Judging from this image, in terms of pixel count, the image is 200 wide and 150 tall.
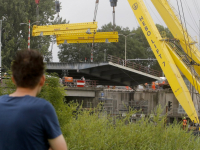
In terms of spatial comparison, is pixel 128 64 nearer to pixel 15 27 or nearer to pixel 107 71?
pixel 107 71

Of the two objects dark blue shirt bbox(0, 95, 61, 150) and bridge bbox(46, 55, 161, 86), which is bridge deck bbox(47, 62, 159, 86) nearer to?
bridge bbox(46, 55, 161, 86)

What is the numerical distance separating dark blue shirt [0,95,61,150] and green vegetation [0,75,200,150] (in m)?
5.08

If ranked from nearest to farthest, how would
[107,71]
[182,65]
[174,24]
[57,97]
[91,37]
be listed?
[57,97], [182,65], [174,24], [91,37], [107,71]

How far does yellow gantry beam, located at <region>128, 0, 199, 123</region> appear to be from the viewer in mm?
20516

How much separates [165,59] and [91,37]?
30.4ft

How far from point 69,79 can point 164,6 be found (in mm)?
10530

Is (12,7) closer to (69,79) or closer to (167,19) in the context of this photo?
(69,79)

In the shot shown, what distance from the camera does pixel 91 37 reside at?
97.2 ft

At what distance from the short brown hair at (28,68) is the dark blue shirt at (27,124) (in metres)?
0.10

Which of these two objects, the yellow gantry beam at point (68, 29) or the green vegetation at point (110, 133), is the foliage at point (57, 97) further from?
the yellow gantry beam at point (68, 29)

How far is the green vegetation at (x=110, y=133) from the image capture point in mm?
7430

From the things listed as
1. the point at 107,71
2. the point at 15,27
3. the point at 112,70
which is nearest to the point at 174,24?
the point at 112,70

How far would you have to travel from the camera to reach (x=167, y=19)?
76.0 ft

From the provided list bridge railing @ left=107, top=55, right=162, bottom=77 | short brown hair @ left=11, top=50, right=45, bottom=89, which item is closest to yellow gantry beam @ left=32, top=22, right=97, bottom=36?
bridge railing @ left=107, top=55, right=162, bottom=77
